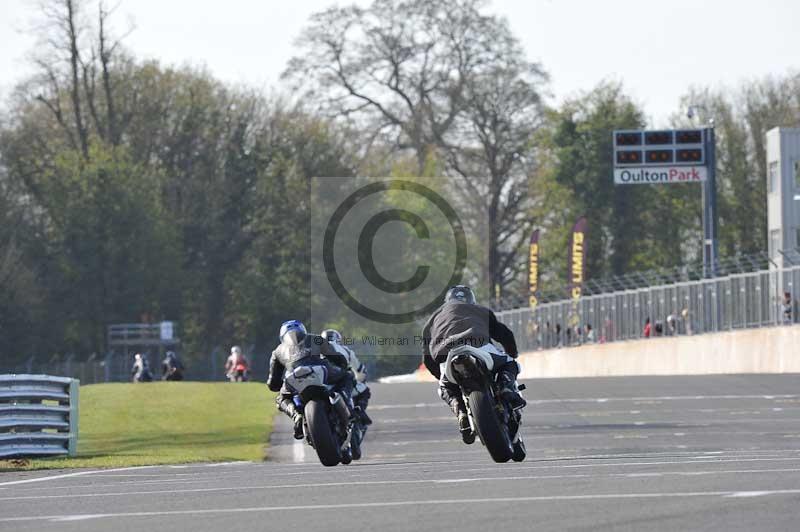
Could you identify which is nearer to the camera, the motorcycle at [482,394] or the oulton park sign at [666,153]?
the motorcycle at [482,394]

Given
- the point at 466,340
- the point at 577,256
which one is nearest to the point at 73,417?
the point at 466,340

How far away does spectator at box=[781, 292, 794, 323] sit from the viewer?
4472cm

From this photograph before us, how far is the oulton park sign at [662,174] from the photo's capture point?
54844mm

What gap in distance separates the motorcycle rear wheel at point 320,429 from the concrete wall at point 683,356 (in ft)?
92.6

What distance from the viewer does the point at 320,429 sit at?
56.9 feet

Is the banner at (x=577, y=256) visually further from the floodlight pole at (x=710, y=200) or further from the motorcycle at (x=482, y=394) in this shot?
the motorcycle at (x=482, y=394)

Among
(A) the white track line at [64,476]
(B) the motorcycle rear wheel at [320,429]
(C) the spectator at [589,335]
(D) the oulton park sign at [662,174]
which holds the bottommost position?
(A) the white track line at [64,476]

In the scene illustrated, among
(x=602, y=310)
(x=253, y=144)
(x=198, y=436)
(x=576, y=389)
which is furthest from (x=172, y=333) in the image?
(x=198, y=436)

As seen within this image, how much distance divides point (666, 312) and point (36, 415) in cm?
3273

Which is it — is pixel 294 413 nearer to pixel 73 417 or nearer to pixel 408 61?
pixel 73 417

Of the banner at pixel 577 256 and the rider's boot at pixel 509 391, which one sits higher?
the banner at pixel 577 256

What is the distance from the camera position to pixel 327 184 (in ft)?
265

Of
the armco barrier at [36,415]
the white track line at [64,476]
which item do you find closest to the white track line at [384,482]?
the white track line at [64,476]

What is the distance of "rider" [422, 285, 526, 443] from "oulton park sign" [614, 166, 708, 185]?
38417mm
